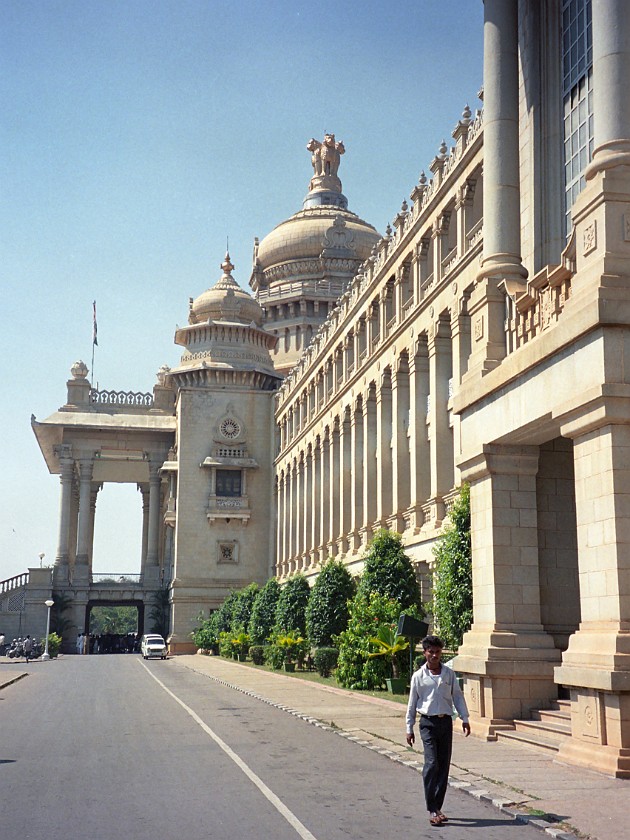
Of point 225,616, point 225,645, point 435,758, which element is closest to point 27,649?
point 225,645

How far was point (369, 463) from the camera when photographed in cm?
4725

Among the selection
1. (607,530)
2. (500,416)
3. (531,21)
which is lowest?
(607,530)

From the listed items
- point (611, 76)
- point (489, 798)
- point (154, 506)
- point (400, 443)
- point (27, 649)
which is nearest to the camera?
point (489, 798)

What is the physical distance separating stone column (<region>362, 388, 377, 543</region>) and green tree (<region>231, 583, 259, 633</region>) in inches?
597

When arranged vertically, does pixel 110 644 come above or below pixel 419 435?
below

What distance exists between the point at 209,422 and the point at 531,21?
58063 millimetres

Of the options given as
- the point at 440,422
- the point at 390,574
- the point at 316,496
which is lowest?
the point at 390,574

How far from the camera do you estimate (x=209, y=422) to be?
76750mm

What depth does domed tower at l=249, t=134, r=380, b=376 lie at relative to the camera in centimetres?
9344

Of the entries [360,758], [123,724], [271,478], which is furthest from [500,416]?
[271,478]

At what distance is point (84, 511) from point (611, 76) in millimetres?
72908

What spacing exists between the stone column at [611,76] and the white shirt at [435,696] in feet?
25.6

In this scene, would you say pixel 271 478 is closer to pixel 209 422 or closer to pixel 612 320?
pixel 209 422

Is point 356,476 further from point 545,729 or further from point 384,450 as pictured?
point 545,729
